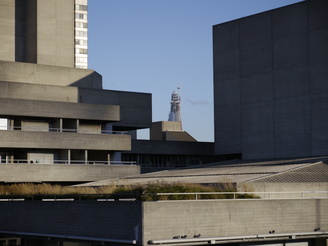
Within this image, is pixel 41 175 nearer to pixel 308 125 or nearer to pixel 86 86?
pixel 86 86

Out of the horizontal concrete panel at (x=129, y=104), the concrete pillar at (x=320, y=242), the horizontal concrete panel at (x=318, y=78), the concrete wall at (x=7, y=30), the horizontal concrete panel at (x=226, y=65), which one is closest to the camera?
the concrete pillar at (x=320, y=242)

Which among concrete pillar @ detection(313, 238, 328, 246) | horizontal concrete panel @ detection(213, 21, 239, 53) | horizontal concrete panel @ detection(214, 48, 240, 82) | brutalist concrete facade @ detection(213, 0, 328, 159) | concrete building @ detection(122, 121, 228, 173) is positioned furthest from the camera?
concrete building @ detection(122, 121, 228, 173)

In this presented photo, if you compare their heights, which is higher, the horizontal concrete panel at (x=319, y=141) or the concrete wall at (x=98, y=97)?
the concrete wall at (x=98, y=97)

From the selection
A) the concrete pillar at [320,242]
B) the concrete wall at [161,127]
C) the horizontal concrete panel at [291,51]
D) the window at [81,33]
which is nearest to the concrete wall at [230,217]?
the concrete pillar at [320,242]

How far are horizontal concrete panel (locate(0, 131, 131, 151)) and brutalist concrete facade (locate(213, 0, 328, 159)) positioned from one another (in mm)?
15869

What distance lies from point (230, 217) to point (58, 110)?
120ft

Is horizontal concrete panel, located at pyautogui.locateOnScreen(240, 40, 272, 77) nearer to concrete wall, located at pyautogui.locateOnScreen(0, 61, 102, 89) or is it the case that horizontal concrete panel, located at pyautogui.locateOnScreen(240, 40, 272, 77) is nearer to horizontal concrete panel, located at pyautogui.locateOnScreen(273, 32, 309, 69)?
horizontal concrete panel, located at pyautogui.locateOnScreen(273, 32, 309, 69)

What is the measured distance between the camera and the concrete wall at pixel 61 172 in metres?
64.6

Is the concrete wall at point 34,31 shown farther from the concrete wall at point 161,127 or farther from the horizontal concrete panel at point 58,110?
the concrete wall at point 161,127

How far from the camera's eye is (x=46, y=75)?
74.4 m

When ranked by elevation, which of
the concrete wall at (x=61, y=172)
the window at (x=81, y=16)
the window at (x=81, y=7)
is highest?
the window at (x=81, y=7)

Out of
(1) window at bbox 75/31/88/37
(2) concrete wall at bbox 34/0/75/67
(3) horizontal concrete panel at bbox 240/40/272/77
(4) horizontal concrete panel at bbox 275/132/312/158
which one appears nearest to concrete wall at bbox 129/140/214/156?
(3) horizontal concrete panel at bbox 240/40/272/77

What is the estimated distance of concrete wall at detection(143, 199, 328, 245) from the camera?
3403cm

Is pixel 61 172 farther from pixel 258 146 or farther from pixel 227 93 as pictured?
pixel 227 93
